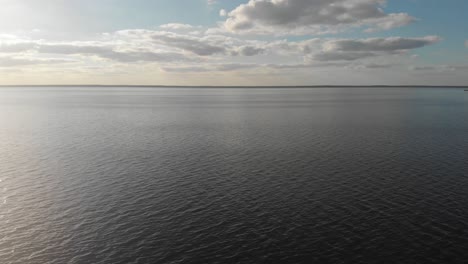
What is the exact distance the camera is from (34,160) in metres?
80.3

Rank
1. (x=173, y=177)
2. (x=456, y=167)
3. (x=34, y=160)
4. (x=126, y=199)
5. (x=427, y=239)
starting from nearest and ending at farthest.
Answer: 1. (x=427, y=239)
2. (x=126, y=199)
3. (x=173, y=177)
4. (x=456, y=167)
5. (x=34, y=160)

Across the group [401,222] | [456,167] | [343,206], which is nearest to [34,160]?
[343,206]

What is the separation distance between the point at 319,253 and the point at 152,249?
18404mm

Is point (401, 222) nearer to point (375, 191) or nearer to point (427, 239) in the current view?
point (427, 239)

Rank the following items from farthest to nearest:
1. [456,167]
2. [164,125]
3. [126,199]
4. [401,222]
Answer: [164,125], [456,167], [126,199], [401,222]

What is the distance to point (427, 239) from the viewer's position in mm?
40406

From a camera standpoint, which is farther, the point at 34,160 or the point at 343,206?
the point at 34,160

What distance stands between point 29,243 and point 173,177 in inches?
1124

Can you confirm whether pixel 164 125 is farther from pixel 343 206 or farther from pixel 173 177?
pixel 343 206

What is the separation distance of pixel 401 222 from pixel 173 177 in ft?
128

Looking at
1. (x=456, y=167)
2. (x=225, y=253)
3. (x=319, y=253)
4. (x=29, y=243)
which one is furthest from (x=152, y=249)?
(x=456, y=167)

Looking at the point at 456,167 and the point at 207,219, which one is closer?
the point at 207,219

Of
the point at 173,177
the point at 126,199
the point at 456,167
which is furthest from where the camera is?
the point at 456,167

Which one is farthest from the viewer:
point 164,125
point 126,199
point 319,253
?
point 164,125
